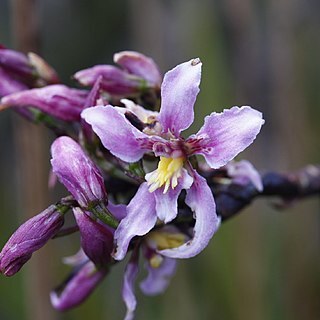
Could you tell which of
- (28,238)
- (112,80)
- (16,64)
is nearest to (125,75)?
(112,80)

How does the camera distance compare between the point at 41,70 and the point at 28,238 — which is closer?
the point at 28,238

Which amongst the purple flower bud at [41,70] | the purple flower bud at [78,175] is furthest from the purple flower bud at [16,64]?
the purple flower bud at [78,175]

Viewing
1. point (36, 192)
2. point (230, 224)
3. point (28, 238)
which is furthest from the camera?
point (230, 224)

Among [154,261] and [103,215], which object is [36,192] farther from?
[103,215]

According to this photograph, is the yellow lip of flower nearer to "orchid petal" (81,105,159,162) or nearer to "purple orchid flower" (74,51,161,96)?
"orchid petal" (81,105,159,162)

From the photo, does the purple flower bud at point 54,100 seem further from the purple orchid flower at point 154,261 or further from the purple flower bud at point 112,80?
the purple orchid flower at point 154,261

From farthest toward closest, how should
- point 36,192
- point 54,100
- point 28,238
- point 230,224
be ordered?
1. point 230,224
2. point 36,192
3. point 54,100
4. point 28,238

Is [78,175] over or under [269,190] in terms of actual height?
over
